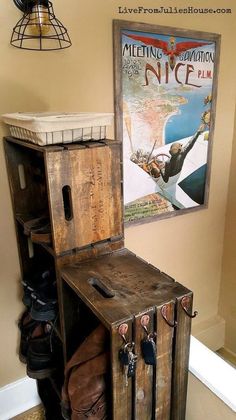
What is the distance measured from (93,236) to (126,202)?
596mm

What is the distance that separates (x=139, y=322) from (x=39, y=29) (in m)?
1.10

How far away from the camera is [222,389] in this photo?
39.9 inches

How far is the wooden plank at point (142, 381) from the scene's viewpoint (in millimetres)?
790

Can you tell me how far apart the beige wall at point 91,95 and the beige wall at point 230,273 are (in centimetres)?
6

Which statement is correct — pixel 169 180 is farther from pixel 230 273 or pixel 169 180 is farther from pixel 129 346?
pixel 129 346

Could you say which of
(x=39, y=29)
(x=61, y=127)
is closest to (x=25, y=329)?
(x=61, y=127)

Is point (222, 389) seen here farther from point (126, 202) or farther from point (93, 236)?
point (126, 202)

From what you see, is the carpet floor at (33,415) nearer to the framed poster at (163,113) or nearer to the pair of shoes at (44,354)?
the pair of shoes at (44,354)

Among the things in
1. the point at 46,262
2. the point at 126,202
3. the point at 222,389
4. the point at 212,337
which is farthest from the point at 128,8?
the point at 212,337

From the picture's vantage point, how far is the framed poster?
1.42m

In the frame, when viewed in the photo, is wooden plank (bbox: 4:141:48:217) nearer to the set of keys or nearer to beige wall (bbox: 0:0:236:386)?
beige wall (bbox: 0:0:236:386)

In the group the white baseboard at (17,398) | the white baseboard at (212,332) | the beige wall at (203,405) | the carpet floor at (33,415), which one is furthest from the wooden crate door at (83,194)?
the white baseboard at (212,332)

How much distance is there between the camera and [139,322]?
778 millimetres

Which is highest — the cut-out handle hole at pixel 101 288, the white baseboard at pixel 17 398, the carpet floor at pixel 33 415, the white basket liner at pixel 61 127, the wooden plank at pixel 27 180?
the white basket liner at pixel 61 127
